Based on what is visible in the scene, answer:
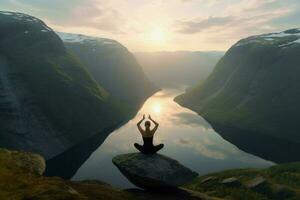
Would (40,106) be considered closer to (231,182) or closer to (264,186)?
(231,182)

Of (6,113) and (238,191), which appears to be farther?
(6,113)

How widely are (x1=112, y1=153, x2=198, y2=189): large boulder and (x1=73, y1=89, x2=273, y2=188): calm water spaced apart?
54.2 metres

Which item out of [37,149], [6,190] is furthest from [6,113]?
[6,190]

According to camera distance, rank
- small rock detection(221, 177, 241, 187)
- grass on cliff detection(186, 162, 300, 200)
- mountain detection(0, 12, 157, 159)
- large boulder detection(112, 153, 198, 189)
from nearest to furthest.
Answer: large boulder detection(112, 153, 198, 189) < grass on cliff detection(186, 162, 300, 200) < small rock detection(221, 177, 241, 187) < mountain detection(0, 12, 157, 159)

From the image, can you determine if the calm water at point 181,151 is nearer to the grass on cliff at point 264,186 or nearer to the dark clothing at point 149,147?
the grass on cliff at point 264,186

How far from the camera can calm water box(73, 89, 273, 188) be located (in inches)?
4387

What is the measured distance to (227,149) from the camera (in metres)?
144

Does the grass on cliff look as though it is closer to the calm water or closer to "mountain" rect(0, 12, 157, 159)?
the calm water

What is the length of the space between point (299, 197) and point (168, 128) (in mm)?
111847

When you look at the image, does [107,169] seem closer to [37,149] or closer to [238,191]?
[37,149]

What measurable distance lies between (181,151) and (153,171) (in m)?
95.7

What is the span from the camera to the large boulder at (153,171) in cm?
4162

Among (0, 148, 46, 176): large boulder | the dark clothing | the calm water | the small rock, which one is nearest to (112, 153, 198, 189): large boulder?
the dark clothing

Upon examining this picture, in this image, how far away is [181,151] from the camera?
136500mm
